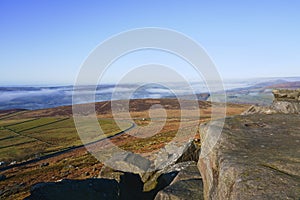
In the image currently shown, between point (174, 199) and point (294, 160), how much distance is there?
203 inches

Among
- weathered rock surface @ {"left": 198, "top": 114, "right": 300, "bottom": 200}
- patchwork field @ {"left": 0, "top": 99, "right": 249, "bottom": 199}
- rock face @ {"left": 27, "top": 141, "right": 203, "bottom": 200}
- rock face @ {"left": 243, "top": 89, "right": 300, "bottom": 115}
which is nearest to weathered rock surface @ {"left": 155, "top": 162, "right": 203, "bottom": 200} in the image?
rock face @ {"left": 27, "top": 141, "right": 203, "bottom": 200}

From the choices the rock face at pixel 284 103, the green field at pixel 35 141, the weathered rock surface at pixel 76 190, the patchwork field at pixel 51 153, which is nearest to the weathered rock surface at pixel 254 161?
the rock face at pixel 284 103

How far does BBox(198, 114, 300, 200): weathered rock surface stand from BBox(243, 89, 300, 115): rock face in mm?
4575

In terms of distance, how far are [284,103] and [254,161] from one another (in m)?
10.7

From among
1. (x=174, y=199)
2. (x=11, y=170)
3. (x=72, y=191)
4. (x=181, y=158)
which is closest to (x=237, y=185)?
(x=174, y=199)

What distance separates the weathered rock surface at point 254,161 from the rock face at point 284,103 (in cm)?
458

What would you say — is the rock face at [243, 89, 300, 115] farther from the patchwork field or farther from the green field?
the green field

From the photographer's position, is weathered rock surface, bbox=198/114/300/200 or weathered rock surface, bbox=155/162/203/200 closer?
weathered rock surface, bbox=198/114/300/200

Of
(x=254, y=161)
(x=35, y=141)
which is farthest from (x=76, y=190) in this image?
(x=35, y=141)

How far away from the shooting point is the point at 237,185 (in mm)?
6379

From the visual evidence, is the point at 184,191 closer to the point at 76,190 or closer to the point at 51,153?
the point at 76,190

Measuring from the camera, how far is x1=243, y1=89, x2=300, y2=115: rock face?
15769mm

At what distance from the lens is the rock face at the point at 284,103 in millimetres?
15769

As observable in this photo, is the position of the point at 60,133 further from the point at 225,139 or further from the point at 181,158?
the point at 225,139
